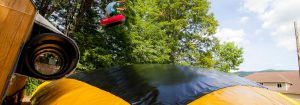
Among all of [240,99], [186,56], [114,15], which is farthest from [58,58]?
[186,56]

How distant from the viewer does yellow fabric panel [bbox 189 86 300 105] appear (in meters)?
2.44

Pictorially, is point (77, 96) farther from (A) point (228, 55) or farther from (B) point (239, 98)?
(A) point (228, 55)

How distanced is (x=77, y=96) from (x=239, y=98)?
1581mm

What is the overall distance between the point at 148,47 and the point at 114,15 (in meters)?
6.89

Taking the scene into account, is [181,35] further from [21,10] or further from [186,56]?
[21,10]

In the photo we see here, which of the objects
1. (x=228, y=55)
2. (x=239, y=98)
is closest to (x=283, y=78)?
(x=228, y=55)

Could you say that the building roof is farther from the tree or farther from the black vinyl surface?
the black vinyl surface

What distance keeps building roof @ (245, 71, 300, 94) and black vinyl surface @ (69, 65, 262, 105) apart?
3577 centimetres

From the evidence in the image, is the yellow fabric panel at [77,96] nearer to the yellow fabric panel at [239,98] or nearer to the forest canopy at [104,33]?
the yellow fabric panel at [239,98]

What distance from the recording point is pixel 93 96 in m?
2.72

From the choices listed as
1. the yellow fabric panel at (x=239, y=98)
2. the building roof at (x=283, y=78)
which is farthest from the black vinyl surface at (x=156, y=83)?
the building roof at (x=283, y=78)

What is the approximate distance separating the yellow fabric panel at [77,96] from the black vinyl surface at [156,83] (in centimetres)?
7

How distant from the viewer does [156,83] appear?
109 inches

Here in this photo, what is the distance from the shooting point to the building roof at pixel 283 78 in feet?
116
